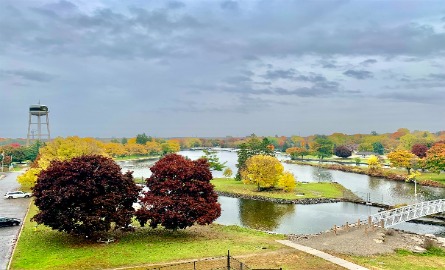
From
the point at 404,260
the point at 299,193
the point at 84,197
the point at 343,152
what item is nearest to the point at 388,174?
the point at 299,193

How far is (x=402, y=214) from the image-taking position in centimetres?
3344

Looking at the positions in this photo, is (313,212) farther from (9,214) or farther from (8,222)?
(9,214)

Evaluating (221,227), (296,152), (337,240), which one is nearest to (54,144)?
(221,227)

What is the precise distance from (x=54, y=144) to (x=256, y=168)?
2947 centimetres

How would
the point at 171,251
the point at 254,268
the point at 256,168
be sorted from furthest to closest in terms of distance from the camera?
the point at 256,168 < the point at 171,251 < the point at 254,268

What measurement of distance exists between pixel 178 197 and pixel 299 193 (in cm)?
3081

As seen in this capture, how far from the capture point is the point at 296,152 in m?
126

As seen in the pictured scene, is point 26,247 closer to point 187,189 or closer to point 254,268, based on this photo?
point 187,189

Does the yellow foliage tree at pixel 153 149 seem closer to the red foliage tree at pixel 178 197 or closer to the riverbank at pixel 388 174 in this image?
the riverbank at pixel 388 174

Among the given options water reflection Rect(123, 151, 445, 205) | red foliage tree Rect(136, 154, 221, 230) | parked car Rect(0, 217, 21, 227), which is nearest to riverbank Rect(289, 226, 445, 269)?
red foliage tree Rect(136, 154, 221, 230)

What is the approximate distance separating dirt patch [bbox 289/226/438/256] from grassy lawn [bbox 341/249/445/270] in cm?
85

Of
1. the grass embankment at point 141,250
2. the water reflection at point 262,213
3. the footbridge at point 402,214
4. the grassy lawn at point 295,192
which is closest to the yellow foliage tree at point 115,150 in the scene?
the grassy lawn at point 295,192

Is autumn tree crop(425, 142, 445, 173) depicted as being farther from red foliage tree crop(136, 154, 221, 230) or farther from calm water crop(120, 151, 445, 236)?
red foliage tree crop(136, 154, 221, 230)

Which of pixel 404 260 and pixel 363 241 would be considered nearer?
pixel 404 260
